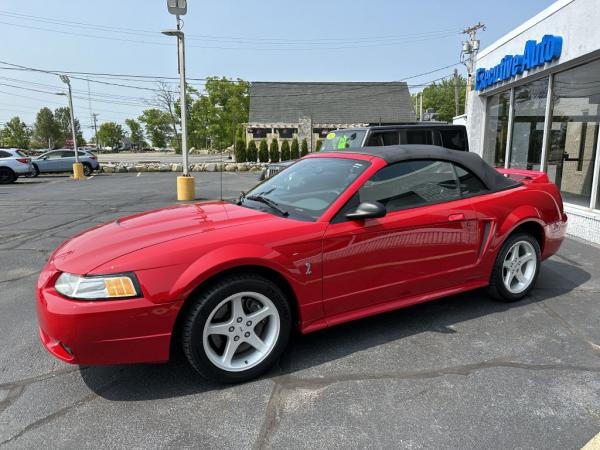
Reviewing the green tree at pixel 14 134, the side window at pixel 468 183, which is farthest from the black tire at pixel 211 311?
the green tree at pixel 14 134

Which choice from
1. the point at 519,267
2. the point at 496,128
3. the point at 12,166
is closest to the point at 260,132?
the point at 12,166

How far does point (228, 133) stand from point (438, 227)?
193 feet

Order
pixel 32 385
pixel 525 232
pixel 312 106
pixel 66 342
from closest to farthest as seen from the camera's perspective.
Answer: pixel 66 342
pixel 32 385
pixel 525 232
pixel 312 106

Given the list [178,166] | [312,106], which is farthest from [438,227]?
[312,106]

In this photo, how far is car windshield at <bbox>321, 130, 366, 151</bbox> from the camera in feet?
27.3

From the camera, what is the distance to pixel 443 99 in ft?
286

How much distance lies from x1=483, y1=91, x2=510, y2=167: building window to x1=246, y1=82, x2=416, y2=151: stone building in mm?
30233

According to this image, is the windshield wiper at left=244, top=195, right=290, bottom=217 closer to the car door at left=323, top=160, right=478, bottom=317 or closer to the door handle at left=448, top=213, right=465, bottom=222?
the car door at left=323, top=160, right=478, bottom=317

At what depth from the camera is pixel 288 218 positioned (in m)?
3.02

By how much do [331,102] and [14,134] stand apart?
74984 millimetres

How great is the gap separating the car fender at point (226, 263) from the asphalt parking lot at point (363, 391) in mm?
687

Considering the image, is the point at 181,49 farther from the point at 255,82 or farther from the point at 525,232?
the point at 255,82

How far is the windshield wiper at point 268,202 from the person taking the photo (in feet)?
10.4

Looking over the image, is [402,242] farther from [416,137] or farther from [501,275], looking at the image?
[416,137]
